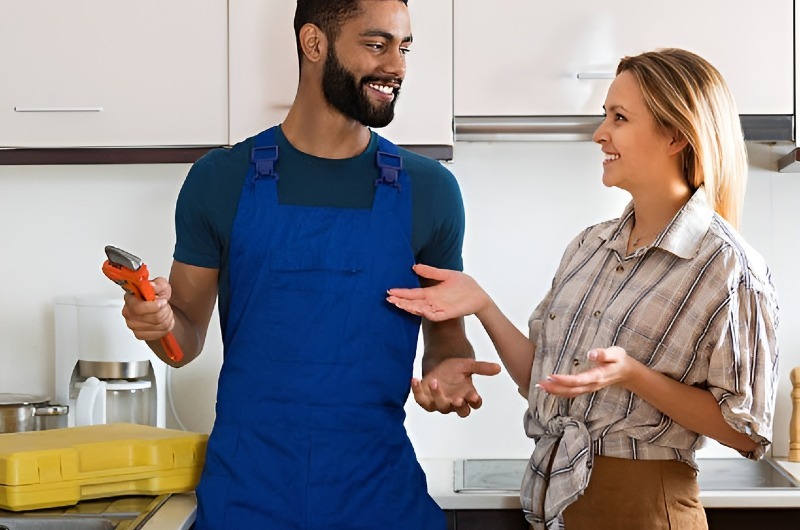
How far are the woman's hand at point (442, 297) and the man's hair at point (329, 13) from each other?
0.39m

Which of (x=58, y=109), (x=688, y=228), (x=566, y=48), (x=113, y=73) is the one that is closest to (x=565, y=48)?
(x=566, y=48)

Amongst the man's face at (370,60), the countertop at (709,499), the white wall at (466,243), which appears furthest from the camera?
the white wall at (466,243)

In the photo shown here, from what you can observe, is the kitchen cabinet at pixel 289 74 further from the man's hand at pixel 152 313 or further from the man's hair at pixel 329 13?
the man's hand at pixel 152 313

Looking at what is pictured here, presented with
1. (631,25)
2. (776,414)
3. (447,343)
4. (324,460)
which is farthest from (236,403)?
(776,414)

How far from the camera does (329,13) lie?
163cm

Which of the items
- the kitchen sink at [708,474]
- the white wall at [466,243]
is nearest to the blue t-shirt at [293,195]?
the kitchen sink at [708,474]

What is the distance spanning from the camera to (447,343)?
1.70 m

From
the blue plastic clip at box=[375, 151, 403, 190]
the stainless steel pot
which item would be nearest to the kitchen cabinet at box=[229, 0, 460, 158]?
the blue plastic clip at box=[375, 151, 403, 190]

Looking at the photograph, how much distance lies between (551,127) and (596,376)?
32.9 inches

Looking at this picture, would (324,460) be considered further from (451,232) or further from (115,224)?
(115,224)

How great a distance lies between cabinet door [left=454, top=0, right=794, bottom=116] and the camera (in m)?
2.02

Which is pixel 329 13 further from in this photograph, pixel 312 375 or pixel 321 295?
pixel 312 375

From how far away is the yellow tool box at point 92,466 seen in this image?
157 centimetres

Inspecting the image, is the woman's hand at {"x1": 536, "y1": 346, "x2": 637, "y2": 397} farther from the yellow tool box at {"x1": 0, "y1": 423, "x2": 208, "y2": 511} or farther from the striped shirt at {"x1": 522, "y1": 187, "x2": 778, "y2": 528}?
the yellow tool box at {"x1": 0, "y1": 423, "x2": 208, "y2": 511}
